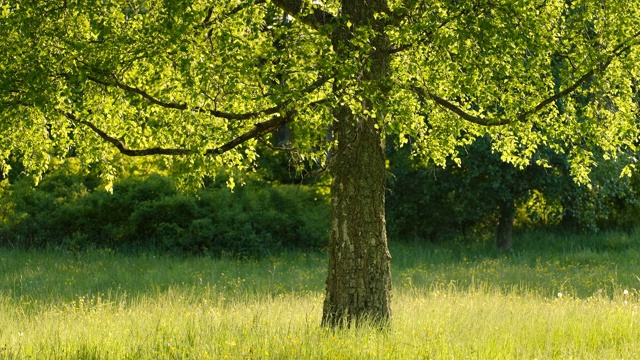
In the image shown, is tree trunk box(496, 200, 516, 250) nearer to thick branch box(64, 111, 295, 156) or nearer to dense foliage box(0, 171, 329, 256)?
dense foliage box(0, 171, 329, 256)

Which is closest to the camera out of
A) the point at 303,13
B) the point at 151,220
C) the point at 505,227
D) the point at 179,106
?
the point at 303,13

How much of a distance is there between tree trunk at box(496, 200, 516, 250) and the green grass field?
359cm

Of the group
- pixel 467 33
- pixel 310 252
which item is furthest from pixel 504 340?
pixel 310 252

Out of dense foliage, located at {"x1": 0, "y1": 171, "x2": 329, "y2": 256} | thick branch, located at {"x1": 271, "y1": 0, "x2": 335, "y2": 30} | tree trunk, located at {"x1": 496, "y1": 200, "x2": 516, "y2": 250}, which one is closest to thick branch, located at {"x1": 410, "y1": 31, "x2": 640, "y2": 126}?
thick branch, located at {"x1": 271, "y1": 0, "x2": 335, "y2": 30}

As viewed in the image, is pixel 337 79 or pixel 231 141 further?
pixel 231 141

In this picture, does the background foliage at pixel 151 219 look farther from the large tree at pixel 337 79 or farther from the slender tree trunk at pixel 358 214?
the slender tree trunk at pixel 358 214

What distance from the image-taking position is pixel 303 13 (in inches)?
366

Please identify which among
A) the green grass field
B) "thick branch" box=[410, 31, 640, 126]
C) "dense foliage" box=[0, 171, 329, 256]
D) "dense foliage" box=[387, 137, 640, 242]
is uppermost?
"thick branch" box=[410, 31, 640, 126]

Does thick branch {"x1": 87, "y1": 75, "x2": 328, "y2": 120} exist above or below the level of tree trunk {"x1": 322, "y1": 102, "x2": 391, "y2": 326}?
above

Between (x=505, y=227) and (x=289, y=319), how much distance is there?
12.9 m

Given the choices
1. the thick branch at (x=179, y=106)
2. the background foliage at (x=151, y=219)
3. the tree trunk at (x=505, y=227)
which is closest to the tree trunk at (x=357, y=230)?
the thick branch at (x=179, y=106)

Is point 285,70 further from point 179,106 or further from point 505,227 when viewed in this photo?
point 505,227

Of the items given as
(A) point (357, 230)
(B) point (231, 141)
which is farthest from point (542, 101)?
(B) point (231, 141)

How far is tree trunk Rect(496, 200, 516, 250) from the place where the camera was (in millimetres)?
21781
